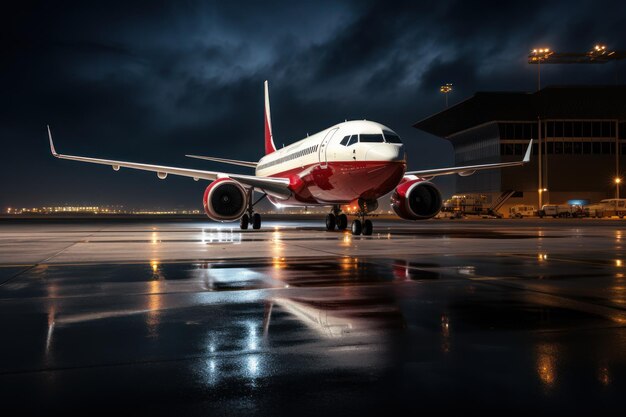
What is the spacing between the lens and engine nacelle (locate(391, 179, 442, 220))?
23.5m

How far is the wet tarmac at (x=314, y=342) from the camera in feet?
12.1

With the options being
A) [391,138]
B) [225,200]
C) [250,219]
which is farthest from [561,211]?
[225,200]

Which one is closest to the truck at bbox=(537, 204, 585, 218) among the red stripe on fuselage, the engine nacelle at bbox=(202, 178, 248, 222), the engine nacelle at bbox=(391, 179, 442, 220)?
the engine nacelle at bbox=(391, 179, 442, 220)

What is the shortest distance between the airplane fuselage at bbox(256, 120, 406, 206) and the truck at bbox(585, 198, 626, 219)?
43419 millimetres

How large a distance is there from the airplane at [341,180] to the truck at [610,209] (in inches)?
1502

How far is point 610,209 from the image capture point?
191ft

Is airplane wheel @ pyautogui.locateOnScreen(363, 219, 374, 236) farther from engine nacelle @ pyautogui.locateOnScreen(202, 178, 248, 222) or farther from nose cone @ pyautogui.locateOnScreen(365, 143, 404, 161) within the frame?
engine nacelle @ pyautogui.locateOnScreen(202, 178, 248, 222)

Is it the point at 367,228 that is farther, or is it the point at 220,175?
the point at 220,175

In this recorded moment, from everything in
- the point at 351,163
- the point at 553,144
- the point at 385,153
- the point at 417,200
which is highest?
the point at 553,144

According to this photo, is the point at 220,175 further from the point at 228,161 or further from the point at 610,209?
the point at 610,209

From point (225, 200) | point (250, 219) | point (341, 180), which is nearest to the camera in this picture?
point (341, 180)

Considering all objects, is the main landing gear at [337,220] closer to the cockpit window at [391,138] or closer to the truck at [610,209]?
the cockpit window at [391,138]

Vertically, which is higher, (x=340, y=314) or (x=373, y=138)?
(x=373, y=138)

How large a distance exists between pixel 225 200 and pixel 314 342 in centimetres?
2014
